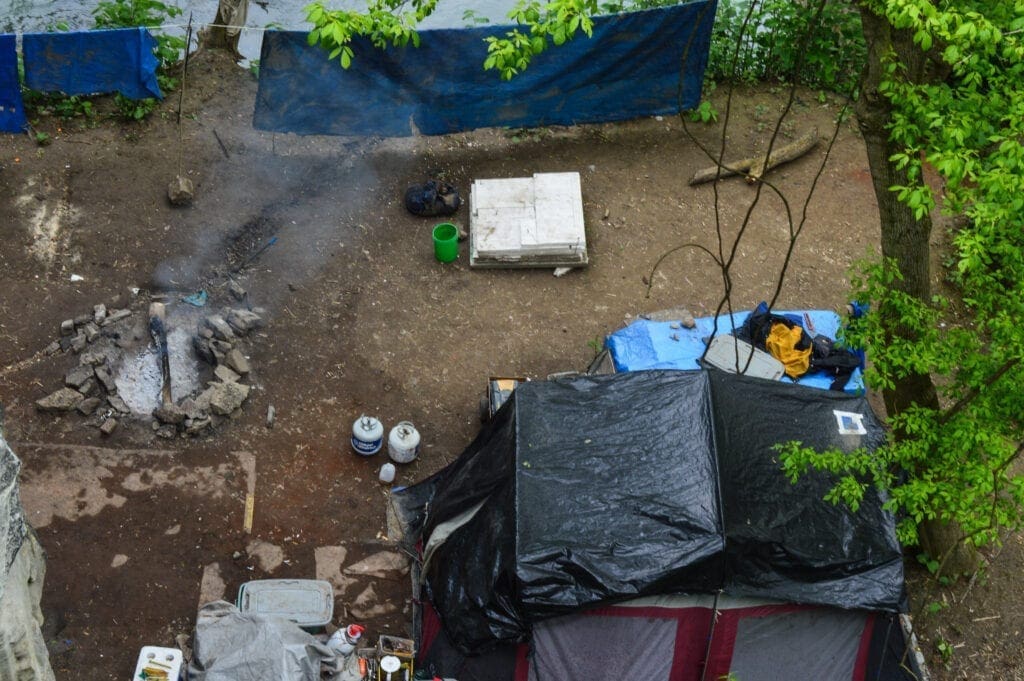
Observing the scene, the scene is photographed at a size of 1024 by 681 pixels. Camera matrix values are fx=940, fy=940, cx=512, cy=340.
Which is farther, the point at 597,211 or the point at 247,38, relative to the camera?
the point at 247,38

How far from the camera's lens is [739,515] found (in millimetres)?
5938

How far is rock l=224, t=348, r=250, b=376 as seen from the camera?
8.34 m

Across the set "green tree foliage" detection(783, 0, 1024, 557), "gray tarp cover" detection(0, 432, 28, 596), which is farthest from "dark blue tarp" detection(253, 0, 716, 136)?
"gray tarp cover" detection(0, 432, 28, 596)

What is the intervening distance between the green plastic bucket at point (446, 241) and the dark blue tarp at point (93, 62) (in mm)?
3792

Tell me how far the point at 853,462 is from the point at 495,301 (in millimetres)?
4547

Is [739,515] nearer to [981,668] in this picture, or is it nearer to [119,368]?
[981,668]

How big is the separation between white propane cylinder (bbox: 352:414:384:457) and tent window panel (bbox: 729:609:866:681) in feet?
10.9

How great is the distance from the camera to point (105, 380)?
26.2 ft

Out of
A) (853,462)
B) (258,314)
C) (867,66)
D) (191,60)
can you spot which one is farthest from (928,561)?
(191,60)

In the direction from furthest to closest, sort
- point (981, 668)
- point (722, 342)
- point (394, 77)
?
point (394, 77) → point (722, 342) → point (981, 668)

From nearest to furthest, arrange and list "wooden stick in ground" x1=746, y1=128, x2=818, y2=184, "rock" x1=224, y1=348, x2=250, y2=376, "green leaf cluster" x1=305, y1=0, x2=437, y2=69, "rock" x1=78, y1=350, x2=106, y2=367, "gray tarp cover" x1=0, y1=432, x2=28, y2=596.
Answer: "gray tarp cover" x1=0, y1=432, x2=28, y2=596 → "green leaf cluster" x1=305, y1=0, x2=437, y2=69 → "rock" x1=78, y1=350, x2=106, y2=367 → "rock" x1=224, y1=348, x2=250, y2=376 → "wooden stick in ground" x1=746, y1=128, x2=818, y2=184

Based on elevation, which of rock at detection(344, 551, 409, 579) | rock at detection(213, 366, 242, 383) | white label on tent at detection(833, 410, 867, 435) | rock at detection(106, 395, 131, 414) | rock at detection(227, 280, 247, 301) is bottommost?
rock at detection(344, 551, 409, 579)

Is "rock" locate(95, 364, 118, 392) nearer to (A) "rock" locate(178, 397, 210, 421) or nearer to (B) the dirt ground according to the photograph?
(B) the dirt ground

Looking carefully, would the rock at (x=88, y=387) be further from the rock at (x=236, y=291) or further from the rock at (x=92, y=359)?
the rock at (x=236, y=291)
